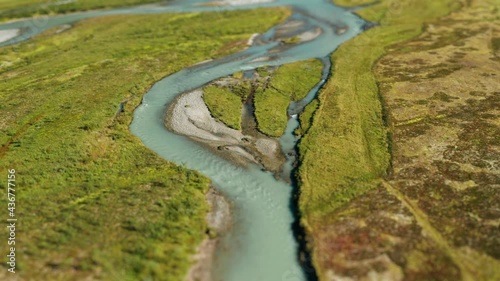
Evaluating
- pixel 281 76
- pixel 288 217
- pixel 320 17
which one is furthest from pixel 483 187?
pixel 320 17

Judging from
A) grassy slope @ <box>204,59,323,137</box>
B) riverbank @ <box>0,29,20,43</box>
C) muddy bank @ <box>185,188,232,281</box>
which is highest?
riverbank @ <box>0,29,20,43</box>

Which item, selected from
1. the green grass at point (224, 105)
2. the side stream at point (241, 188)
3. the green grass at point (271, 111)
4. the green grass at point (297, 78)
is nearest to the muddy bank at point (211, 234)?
the side stream at point (241, 188)

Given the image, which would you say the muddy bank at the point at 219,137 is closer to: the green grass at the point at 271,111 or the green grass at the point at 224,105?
the green grass at the point at 224,105

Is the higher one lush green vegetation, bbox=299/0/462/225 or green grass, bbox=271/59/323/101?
green grass, bbox=271/59/323/101

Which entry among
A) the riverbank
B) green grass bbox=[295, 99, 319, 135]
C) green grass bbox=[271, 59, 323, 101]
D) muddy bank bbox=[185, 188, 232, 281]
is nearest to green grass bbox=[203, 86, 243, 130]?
green grass bbox=[271, 59, 323, 101]

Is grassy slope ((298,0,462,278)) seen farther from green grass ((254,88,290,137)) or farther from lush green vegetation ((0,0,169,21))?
lush green vegetation ((0,0,169,21))

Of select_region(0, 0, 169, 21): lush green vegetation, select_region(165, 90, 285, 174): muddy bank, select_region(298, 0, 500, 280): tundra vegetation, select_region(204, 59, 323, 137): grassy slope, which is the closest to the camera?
select_region(298, 0, 500, 280): tundra vegetation

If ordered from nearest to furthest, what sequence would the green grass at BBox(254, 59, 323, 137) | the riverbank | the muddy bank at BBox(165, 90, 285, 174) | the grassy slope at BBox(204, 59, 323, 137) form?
the muddy bank at BBox(165, 90, 285, 174) < the green grass at BBox(254, 59, 323, 137) < the grassy slope at BBox(204, 59, 323, 137) < the riverbank
